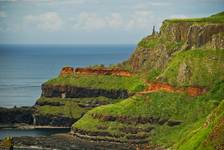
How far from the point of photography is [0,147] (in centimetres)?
19912

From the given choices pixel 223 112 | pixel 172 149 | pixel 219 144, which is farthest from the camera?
pixel 172 149

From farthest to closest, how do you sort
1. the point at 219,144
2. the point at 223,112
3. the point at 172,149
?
the point at 172,149 → the point at 223,112 → the point at 219,144

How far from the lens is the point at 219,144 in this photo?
494 feet

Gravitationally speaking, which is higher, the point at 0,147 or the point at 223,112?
the point at 223,112

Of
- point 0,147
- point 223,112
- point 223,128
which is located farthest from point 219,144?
point 0,147

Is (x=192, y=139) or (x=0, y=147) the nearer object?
(x=192, y=139)

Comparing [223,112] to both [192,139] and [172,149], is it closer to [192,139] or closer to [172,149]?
[192,139]

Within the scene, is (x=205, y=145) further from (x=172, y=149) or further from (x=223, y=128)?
(x=172, y=149)

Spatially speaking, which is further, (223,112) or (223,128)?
(223,112)

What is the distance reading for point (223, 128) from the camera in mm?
154375

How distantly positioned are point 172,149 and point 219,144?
4308 centimetres

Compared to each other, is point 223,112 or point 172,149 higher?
point 223,112

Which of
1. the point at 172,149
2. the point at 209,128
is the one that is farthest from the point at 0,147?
the point at 209,128

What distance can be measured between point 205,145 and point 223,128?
5191mm
